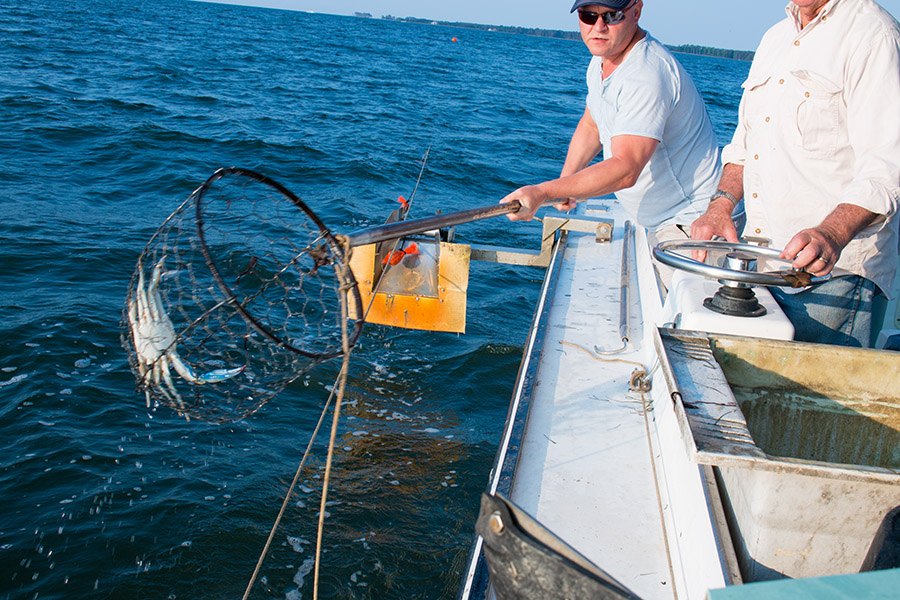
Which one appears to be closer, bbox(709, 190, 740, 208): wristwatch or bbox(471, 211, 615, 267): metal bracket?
bbox(709, 190, 740, 208): wristwatch

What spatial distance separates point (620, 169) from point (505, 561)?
2.03 m

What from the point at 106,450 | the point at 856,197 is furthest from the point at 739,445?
the point at 106,450

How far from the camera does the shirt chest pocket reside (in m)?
2.46

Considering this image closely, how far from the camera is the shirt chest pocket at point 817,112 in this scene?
246 cm

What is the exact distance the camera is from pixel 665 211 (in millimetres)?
3615

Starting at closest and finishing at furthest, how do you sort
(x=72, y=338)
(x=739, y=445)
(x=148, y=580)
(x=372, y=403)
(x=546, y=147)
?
(x=739, y=445) → (x=148, y=580) → (x=372, y=403) → (x=72, y=338) → (x=546, y=147)

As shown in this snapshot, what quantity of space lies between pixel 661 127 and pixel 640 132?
115 millimetres

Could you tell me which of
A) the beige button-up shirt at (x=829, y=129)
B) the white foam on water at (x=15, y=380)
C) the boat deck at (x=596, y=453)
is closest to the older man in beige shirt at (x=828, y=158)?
the beige button-up shirt at (x=829, y=129)

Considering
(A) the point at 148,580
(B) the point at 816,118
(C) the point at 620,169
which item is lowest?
(A) the point at 148,580

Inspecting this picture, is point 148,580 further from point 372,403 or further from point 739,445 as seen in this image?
point 739,445

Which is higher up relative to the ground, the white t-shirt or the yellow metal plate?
the white t-shirt

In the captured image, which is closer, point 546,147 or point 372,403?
point 372,403

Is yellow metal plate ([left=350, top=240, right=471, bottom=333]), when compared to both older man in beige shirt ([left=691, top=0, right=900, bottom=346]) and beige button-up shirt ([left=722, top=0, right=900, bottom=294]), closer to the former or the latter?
older man in beige shirt ([left=691, top=0, right=900, bottom=346])

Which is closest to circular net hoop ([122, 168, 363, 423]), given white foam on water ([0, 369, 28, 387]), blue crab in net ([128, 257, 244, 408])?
blue crab in net ([128, 257, 244, 408])
